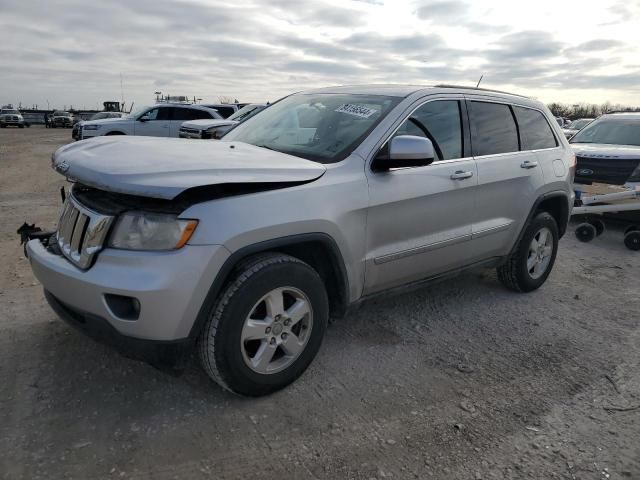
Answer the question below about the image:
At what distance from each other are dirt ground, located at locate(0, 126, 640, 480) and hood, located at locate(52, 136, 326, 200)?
47.4 inches

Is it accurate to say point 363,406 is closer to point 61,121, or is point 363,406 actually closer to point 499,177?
point 499,177

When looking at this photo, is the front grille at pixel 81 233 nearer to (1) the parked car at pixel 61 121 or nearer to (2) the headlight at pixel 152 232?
(2) the headlight at pixel 152 232

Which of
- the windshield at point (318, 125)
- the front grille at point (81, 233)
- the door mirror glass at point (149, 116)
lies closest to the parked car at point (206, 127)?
the door mirror glass at point (149, 116)

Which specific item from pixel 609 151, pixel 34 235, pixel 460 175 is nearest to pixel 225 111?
pixel 609 151

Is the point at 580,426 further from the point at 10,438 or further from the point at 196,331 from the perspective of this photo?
the point at 10,438

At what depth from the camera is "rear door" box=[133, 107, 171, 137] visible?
1648 centimetres

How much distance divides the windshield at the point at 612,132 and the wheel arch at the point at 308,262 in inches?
297

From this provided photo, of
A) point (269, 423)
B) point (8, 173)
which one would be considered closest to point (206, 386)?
point (269, 423)

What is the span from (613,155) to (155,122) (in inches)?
526

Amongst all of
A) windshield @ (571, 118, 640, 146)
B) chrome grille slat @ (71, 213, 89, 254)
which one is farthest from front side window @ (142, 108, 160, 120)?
chrome grille slat @ (71, 213, 89, 254)

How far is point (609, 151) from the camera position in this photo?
788 centimetres

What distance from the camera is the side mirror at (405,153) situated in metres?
3.15

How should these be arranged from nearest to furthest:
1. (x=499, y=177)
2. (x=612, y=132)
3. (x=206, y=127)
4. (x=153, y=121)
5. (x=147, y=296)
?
(x=147, y=296) < (x=499, y=177) < (x=612, y=132) < (x=206, y=127) < (x=153, y=121)

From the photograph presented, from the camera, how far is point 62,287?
2.71 meters
